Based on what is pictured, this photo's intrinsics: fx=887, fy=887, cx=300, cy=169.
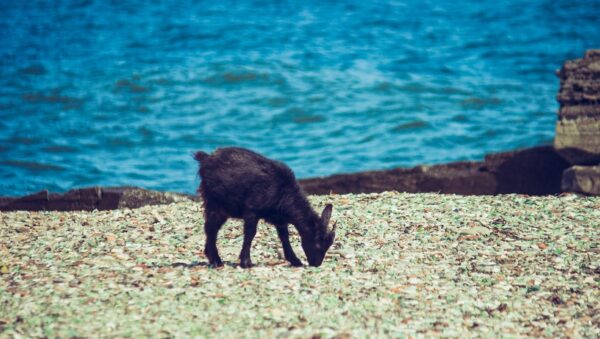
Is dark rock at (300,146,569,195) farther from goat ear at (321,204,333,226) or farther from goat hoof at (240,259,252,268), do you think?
goat hoof at (240,259,252,268)

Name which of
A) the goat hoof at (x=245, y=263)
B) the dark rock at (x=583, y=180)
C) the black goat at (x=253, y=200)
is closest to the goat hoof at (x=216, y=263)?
the black goat at (x=253, y=200)

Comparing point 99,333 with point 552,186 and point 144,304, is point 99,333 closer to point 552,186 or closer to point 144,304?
point 144,304

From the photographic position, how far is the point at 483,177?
58.4 feet

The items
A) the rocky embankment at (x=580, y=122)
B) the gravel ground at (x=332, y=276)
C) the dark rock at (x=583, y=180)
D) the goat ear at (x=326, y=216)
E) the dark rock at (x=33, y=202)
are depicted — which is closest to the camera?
the gravel ground at (x=332, y=276)

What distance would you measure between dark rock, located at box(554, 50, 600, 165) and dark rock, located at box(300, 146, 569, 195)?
2.77 ft

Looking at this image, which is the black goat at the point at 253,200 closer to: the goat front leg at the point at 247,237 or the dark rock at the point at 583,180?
the goat front leg at the point at 247,237

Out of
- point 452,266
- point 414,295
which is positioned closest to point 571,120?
point 452,266

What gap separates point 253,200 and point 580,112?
9143mm

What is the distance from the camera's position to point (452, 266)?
408 inches

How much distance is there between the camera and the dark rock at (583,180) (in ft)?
53.3

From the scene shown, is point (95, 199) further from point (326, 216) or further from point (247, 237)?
point (326, 216)

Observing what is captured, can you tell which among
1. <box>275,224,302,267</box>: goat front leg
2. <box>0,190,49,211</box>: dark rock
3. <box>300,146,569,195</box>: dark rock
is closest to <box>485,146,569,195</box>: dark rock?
<box>300,146,569,195</box>: dark rock

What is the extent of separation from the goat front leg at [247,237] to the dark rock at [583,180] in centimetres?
850

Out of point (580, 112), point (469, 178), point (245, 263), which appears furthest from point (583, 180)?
point (245, 263)
